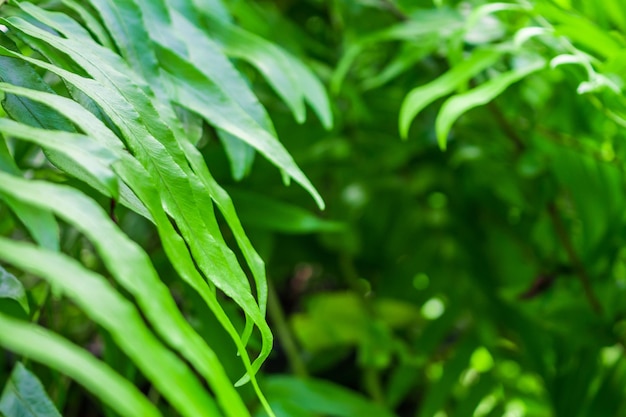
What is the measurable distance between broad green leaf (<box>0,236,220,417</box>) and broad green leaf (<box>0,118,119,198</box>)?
4 centimetres

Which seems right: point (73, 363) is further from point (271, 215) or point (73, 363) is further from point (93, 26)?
point (271, 215)

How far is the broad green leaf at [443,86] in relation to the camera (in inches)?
18.4

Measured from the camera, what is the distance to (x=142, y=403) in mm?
185

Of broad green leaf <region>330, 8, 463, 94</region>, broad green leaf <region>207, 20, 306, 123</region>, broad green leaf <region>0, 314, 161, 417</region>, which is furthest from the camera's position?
broad green leaf <region>330, 8, 463, 94</region>

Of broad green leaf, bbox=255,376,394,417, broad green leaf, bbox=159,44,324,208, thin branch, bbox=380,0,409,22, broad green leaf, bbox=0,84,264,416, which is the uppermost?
broad green leaf, bbox=0,84,264,416

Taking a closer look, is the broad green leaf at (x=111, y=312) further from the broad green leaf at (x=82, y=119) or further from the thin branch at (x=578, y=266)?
the thin branch at (x=578, y=266)

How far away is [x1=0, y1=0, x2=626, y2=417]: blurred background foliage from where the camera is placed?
0.53 meters

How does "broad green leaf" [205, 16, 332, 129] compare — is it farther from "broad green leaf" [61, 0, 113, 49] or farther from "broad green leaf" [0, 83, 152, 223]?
"broad green leaf" [0, 83, 152, 223]

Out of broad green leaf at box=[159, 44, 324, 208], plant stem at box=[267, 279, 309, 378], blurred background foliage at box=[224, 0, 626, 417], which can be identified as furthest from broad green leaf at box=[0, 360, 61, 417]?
plant stem at box=[267, 279, 309, 378]

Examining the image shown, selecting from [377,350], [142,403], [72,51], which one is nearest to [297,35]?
[377,350]

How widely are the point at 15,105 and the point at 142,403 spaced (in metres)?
0.17

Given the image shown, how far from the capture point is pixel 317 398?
2.15ft

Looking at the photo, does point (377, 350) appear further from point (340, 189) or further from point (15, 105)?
point (15, 105)

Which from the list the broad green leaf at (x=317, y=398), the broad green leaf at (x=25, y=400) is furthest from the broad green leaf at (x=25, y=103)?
the broad green leaf at (x=317, y=398)
